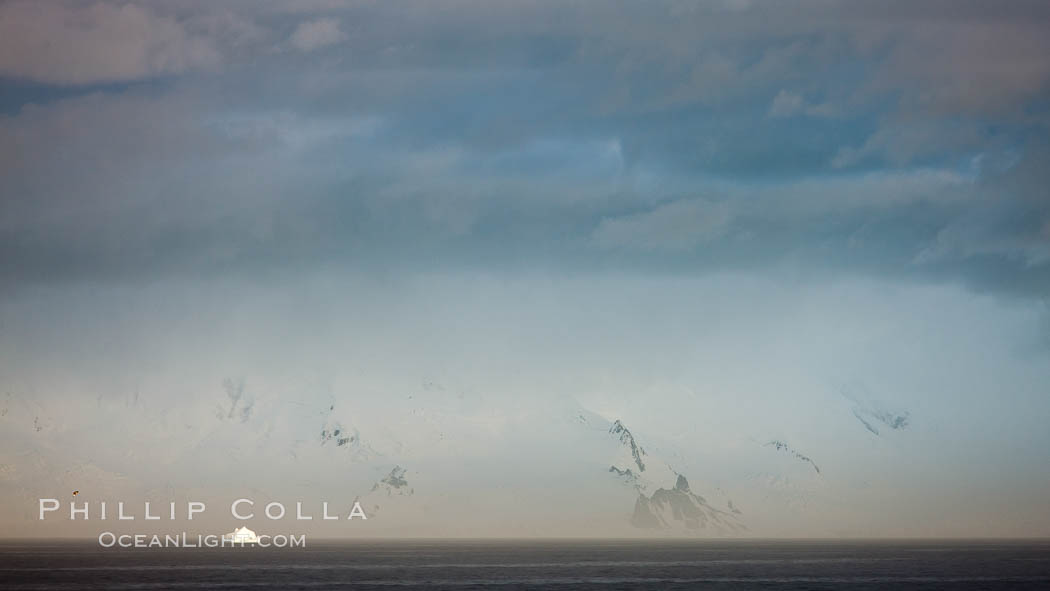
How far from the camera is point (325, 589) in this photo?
18575cm

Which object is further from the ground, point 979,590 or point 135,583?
point 135,583

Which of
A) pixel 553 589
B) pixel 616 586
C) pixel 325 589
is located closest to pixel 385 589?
pixel 325 589

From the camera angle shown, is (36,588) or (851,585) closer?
(36,588)

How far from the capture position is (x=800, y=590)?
609 ft

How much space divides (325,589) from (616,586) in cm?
5594

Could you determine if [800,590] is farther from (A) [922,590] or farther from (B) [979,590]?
(B) [979,590]

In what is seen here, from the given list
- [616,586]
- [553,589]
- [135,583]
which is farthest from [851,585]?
[135,583]

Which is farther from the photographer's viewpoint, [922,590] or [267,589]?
[922,590]

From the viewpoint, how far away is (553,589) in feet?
610

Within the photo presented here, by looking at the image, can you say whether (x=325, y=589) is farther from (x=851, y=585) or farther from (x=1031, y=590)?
(x=1031, y=590)

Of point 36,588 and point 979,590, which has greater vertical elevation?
point 36,588

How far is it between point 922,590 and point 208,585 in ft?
444

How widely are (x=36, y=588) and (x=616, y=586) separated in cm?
10667

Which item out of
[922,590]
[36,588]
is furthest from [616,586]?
[36,588]
